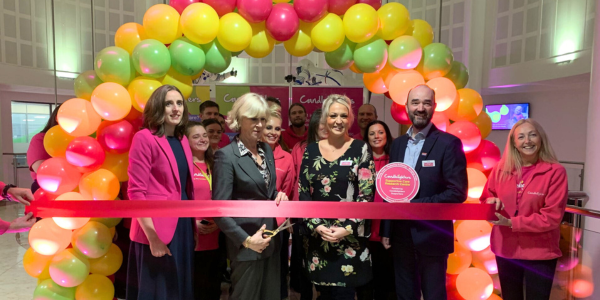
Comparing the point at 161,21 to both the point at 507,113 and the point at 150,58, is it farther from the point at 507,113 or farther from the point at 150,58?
the point at 507,113

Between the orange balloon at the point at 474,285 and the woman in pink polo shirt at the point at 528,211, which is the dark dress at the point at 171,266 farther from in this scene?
the orange balloon at the point at 474,285

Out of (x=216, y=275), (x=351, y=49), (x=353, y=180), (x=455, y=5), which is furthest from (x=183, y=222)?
(x=455, y=5)

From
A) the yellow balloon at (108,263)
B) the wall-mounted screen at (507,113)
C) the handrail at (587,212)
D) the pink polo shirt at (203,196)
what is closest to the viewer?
the handrail at (587,212)

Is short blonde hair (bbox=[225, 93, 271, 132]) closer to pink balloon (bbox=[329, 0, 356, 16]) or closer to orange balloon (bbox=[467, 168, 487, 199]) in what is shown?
pink balloon (bbox=[329, 0, 356, 16])

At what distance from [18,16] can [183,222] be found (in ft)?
30.9

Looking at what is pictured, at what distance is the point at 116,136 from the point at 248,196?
1.33 m

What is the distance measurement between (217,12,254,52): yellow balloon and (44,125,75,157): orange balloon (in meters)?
1.43

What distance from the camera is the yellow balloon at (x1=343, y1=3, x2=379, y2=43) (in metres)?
2.88

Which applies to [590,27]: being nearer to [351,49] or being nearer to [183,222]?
[351,49]

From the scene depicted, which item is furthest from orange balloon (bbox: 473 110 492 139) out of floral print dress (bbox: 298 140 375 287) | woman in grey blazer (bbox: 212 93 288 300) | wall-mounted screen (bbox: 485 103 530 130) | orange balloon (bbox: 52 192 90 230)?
wall-mounted screen (bbox: 485 103 530 130)

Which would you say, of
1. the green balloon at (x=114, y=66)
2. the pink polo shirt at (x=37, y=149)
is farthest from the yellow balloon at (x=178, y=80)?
the pink polo shirt at (x=37, y=149)

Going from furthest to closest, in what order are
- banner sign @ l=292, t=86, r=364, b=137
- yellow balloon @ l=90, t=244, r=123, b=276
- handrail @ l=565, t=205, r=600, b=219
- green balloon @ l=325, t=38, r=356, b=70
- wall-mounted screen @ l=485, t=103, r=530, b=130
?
wall-mounted screen @ l=485, t=103, r=530, b=130 → banner sign @ l=292, t=86, r=364, b=137 → green balloon @ l=325, t=38, r=356, b=70 → yellow balloon @ l=90, t=244, r=123, b=276 → handrail @ l=565, t=205, r=600, b=219

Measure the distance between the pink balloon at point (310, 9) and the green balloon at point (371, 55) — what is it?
419 mm

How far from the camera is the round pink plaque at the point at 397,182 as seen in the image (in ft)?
7.03
